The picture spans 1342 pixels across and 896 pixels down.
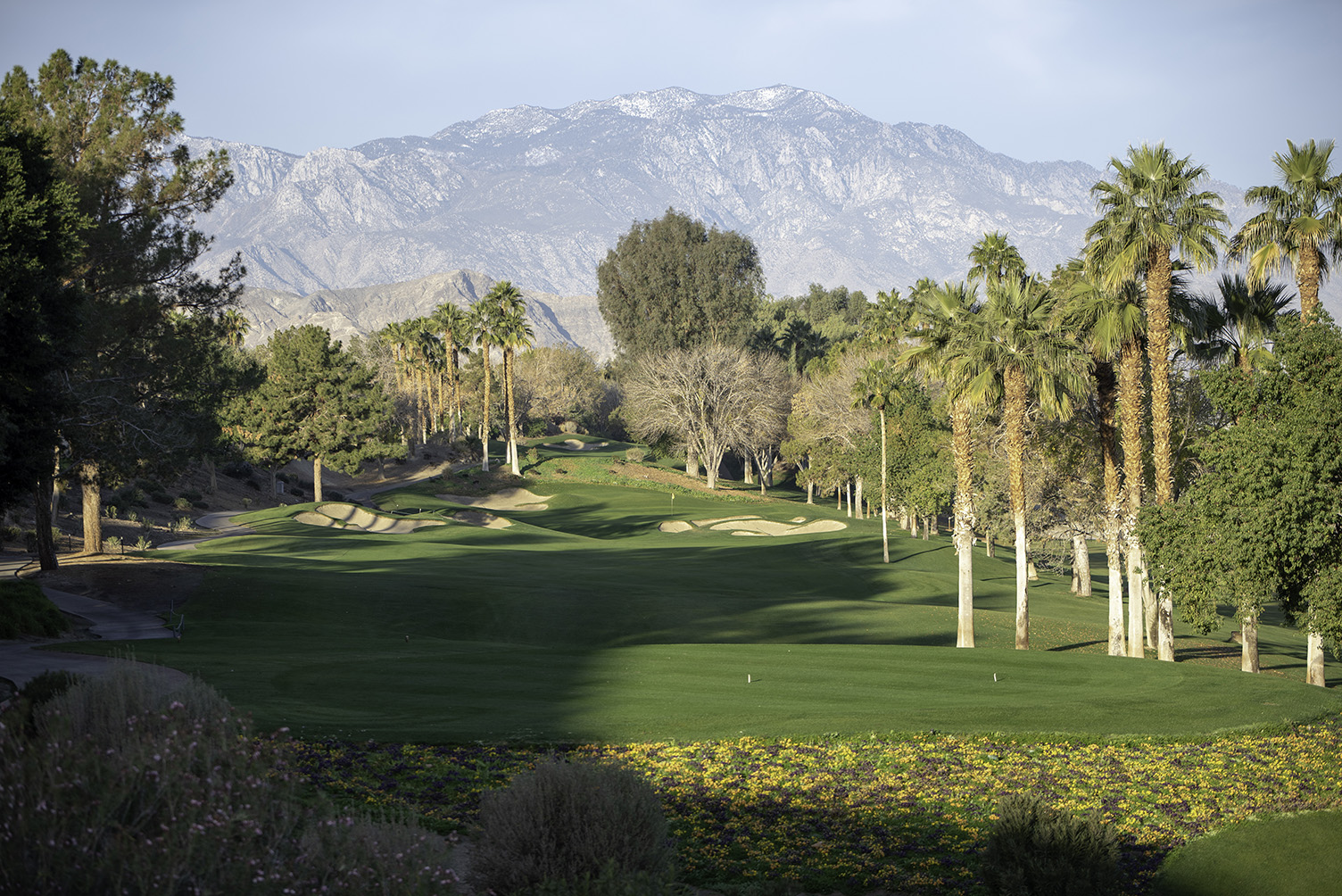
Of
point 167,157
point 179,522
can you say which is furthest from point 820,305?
point 167,157

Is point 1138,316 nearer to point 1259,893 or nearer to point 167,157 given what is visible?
point 1259,893

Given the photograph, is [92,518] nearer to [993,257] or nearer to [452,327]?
[993,257]

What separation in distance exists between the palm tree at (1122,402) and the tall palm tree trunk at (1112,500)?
0.03 m

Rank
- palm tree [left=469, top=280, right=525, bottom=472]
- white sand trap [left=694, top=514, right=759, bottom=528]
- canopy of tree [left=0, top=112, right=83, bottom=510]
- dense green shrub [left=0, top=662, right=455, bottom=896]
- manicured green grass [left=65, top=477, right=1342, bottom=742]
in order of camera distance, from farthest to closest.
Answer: palm tree [left=469, top=280, right=525, bottom=472]
white sand trap [left=694, top=514, right=759, bottom=528]
canopy of tree [left=0, top=112, right=83, bottom=510]
manicured green grass [left=65, top=477, right=1342, bottom=742]
dense green shrub [left=0, top=662, right=455, bottom=896]

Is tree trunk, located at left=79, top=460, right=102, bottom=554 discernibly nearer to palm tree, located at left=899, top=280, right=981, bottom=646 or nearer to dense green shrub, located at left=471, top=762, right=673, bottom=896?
palm tree, located at left=899, top=280, right=981, bottom=646

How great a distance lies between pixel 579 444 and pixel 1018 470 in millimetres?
93514

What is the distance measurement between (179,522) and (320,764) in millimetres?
49342

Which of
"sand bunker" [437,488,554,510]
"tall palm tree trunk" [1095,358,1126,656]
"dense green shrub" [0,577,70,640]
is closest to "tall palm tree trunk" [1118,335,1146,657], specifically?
"tall palm tree trunk" [1095,358,1126,656]

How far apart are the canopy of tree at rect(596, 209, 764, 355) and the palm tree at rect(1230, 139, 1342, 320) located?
212ft

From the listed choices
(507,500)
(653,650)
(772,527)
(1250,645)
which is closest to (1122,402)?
(1250,645)

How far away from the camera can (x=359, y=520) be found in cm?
6122

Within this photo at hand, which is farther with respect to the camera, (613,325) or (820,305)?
(820,305)

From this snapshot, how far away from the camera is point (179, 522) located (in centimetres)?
5584

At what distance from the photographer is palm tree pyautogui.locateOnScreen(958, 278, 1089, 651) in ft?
91.9
